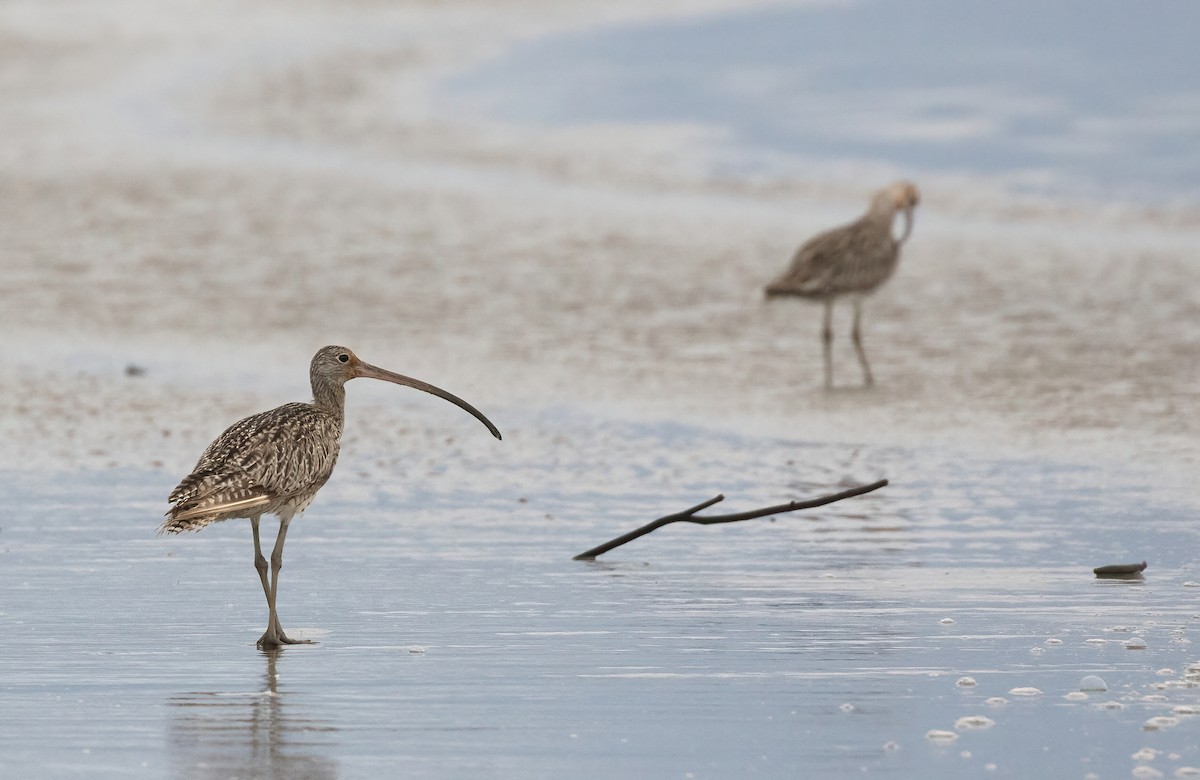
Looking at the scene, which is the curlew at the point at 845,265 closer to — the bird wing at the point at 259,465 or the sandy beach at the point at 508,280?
the sandy beach at the point at 508,280

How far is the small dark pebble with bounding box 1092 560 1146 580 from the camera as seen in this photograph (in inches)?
298

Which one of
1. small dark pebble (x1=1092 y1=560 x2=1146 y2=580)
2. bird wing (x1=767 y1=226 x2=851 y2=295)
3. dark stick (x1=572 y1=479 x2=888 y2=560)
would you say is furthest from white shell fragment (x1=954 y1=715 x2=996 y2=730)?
bird wing (x1=767 y1=226 x2=851 y2=295)

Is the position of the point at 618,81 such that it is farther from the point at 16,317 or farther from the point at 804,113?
the point at 16,317

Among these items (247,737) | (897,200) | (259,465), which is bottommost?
(247,737)

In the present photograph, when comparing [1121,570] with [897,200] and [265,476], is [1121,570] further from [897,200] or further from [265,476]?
[897,200]

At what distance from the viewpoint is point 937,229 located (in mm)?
19531

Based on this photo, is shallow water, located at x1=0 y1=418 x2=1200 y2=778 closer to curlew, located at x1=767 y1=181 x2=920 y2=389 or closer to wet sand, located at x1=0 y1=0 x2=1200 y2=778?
wet sand, located at x1=0 y1=0 x2=1200 y2=778

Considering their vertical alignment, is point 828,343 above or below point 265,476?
below

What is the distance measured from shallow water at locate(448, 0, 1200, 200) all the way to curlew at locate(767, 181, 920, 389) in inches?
292

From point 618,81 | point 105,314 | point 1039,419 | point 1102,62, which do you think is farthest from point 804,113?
point 1039,419

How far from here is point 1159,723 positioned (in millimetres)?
5352

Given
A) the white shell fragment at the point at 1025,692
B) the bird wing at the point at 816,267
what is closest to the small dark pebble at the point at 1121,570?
the white shell fragment at the point at 1025,692

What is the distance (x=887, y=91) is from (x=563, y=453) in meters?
17.9

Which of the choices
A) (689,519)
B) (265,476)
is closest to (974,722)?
(265,476)
